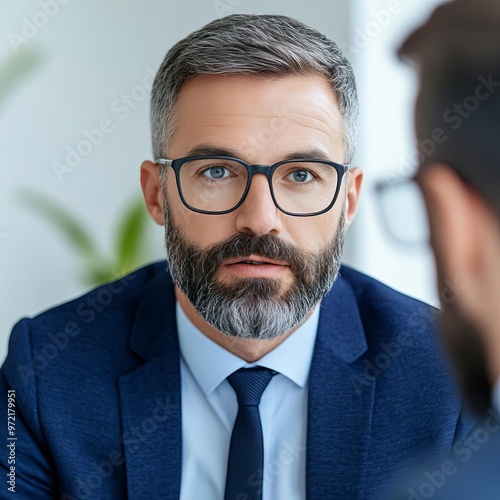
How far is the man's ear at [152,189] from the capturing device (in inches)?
54.4

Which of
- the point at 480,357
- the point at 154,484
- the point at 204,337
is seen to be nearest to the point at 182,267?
the point at 204,337

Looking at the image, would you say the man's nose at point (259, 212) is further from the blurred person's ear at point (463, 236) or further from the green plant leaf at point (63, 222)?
the green plant leaf at point (63, 222)

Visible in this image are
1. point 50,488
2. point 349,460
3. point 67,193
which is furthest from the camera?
point 67,193

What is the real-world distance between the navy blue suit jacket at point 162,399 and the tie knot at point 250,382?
0.08m

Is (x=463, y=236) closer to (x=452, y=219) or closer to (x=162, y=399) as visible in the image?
(x=452, y=219)

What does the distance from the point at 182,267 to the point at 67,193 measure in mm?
1332

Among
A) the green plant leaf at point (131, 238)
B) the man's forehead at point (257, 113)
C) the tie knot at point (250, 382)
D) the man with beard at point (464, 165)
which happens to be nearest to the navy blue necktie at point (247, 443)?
the tie knot at point (250, 382)

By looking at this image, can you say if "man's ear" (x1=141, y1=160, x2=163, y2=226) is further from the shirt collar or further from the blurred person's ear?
the blurred person's ear

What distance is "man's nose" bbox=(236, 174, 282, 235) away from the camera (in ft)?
3.54

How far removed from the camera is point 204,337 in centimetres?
131

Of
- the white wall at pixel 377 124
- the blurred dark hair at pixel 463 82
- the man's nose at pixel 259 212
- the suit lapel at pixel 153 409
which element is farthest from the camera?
the white wall at pixel 377 124

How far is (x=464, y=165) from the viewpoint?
0.34m

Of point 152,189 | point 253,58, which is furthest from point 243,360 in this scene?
point 253,58

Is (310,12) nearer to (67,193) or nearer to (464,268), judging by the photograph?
(67,193)
